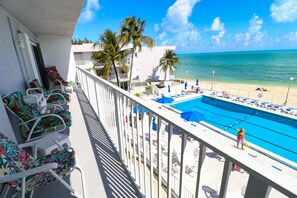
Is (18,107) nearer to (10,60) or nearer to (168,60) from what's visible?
(10,60)

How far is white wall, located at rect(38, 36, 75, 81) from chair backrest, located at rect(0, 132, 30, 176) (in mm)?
6595

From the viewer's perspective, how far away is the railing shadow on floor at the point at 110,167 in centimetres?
162

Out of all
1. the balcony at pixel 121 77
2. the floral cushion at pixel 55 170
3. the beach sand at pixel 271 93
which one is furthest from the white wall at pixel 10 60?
the beach sand at pixel 271 93

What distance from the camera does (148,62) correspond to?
63.5 ft

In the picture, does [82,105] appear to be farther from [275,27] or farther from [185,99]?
[275,27]

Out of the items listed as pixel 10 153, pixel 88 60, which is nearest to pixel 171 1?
pixel 88 60

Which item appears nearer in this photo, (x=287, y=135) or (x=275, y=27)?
(x=287, y=135)

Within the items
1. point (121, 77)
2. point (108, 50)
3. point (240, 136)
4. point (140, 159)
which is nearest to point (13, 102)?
point (140, 159)

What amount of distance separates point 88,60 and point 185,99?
11.0m

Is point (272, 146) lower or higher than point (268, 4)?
lower

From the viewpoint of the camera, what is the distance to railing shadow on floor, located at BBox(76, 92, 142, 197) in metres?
1.62

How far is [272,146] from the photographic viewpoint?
24.4ft

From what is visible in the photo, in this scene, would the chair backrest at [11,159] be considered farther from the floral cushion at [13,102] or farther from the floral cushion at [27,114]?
the floral cushion at [13,102]

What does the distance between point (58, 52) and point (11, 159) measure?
701 cm
